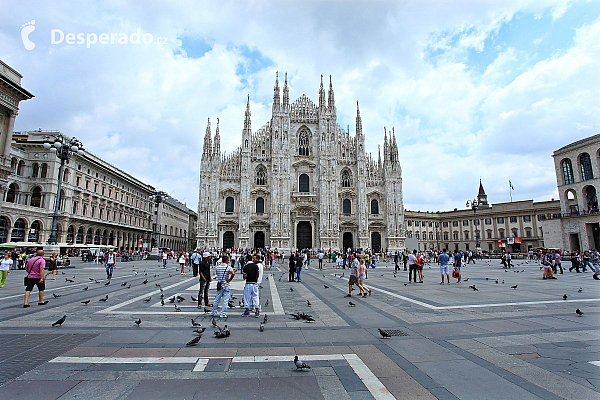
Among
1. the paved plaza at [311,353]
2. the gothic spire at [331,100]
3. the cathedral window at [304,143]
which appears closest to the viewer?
the paved plaza at [311,353]

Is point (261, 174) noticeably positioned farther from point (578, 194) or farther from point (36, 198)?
point (578, 194)

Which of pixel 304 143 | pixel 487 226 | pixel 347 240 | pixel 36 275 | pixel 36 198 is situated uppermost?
pixel 304 143

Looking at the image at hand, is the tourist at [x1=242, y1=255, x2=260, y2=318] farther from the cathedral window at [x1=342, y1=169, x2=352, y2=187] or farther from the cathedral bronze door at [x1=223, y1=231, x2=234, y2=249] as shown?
the cathedral window at [x1=342, y1=169, x2=352, y2=187]

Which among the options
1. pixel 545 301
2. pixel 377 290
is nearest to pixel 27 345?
pixel 377 290

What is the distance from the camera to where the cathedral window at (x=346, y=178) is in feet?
147

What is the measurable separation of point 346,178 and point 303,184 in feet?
20.6

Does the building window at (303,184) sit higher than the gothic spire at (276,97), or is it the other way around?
the gothic spire at (276,97)

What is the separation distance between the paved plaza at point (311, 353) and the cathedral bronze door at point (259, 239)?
34.1 meters

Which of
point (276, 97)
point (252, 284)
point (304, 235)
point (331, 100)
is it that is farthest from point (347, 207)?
point (252, 284)

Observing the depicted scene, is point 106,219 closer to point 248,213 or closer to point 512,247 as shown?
point 248,213

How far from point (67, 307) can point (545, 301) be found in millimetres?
13200

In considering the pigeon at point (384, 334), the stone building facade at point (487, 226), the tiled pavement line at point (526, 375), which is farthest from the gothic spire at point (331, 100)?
the tiled pavement line at point (526, 375)

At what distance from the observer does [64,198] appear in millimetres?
36625

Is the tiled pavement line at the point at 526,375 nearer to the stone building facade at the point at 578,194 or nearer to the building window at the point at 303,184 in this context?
the building window at the point at 303,184
